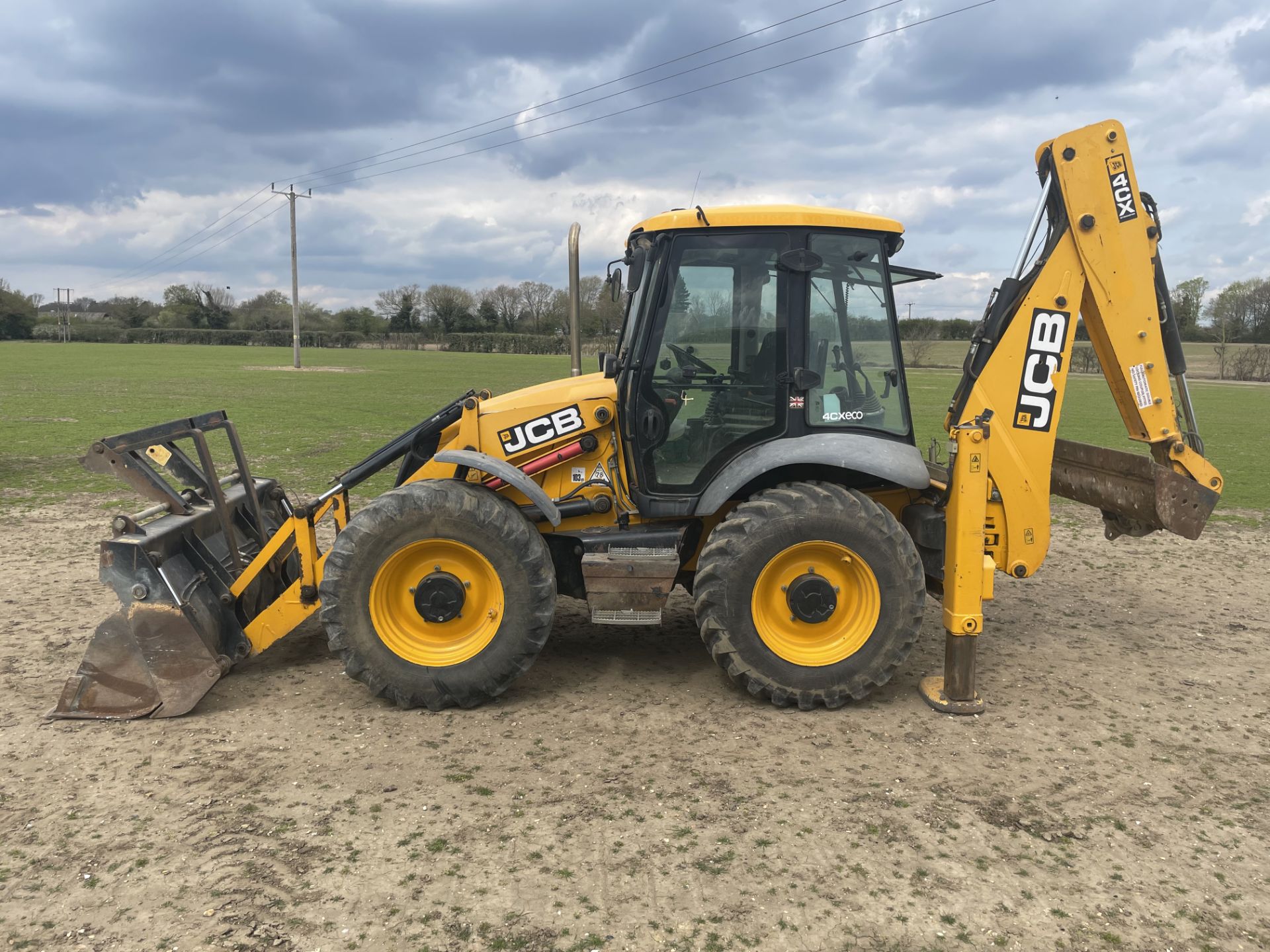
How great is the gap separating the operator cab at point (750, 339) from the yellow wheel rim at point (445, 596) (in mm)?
1063

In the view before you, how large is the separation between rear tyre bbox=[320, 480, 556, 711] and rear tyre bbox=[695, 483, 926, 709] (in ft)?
3.20

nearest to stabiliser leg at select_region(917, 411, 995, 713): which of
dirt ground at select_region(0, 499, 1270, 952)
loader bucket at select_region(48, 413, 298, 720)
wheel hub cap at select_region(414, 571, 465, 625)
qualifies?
dirt ground at select_region(0, 499, 1270, 952)

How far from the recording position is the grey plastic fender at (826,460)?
16.3 ft

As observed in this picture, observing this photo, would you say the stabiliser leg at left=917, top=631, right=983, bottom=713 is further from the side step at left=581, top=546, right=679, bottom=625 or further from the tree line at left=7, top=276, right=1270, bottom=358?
the tree line at left=7, top=276, right=1270, bottom=358

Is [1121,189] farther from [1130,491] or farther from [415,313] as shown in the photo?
[415,313]

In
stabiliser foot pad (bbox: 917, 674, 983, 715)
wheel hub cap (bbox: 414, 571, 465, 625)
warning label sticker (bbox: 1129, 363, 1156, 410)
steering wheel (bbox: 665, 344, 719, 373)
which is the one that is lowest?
stabiliser foot pad (bbox: 917, 674, 983, 715)

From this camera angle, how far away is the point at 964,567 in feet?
16.1

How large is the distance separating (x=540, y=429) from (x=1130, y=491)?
374 cm


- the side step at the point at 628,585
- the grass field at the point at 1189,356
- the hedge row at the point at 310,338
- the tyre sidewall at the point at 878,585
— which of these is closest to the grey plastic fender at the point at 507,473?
the side step at the point at 628,585

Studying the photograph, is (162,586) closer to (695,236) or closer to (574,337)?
(574,337)

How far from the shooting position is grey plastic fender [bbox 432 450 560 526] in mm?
4961

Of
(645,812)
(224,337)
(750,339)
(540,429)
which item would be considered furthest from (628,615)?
(224,337)

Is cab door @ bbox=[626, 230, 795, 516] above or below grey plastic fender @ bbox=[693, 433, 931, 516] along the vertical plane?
above

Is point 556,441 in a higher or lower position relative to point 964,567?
higher
